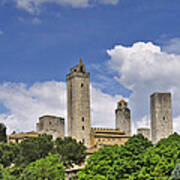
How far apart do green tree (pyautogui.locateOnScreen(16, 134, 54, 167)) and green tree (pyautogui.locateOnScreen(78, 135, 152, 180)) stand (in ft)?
44.2

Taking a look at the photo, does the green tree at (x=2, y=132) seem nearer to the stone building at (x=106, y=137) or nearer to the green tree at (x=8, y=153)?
the green tree at (x=8, y=153)

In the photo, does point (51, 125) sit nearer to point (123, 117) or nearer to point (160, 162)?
point (123, 117)

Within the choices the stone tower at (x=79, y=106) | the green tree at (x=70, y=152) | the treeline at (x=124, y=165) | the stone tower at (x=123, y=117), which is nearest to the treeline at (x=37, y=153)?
the green tree at (x=70, y=152)

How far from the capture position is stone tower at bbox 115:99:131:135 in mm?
96625

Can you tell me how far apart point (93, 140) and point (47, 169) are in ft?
128

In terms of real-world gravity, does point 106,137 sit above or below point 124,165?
above

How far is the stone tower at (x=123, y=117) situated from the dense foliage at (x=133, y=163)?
4676cm

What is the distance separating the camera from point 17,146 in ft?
207

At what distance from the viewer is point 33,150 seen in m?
60.0

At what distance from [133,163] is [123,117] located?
53.1m

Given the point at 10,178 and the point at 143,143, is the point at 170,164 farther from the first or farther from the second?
the point at 10,178

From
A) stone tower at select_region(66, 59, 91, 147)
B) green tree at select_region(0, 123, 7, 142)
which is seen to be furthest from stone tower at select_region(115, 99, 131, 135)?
green tree at select_region(0, 123, 7, 142)

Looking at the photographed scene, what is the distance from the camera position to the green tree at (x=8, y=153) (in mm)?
59781

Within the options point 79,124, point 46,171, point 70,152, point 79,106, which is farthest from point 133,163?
point 79,106
